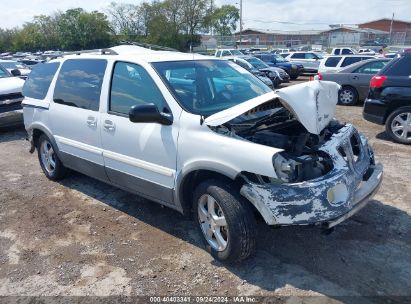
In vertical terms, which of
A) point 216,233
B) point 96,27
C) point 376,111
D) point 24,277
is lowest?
point 24,277

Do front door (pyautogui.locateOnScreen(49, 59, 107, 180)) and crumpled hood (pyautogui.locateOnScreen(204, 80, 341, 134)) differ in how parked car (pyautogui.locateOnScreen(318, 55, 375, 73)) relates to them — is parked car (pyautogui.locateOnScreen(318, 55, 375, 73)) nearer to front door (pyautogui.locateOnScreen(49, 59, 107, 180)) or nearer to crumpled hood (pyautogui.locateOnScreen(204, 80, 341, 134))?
front door (pyautogui.locateOnScreen(49, 59, 107, 180))

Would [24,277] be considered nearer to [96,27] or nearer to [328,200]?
[328,200]

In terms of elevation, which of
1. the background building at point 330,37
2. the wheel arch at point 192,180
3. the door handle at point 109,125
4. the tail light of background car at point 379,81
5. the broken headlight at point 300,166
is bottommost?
the wheel arch at point 192,180

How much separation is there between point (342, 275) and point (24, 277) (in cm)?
278

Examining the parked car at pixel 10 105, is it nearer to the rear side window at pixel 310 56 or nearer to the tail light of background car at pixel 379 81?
the tail light of background car at pixel 379 81

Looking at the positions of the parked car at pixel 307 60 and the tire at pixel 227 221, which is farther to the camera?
the parked car at pixel 307 60

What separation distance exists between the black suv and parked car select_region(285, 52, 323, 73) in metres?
16.4

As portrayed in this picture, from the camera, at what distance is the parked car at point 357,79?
11.6 meters

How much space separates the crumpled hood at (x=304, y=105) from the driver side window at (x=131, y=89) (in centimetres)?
74

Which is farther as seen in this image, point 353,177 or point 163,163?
point 163,163

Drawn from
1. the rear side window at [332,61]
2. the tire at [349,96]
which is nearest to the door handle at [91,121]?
the tire at [349,96]

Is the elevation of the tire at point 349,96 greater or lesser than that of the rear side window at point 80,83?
lesser

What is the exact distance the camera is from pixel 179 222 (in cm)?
431

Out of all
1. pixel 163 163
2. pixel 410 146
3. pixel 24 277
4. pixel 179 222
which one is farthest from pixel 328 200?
pixel 410 146
